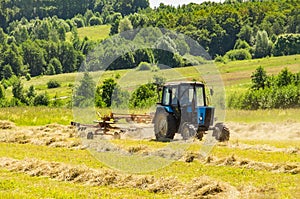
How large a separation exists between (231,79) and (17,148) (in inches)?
2125

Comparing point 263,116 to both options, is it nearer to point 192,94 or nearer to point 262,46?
point 192,94

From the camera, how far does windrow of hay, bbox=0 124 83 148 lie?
23.6 metres

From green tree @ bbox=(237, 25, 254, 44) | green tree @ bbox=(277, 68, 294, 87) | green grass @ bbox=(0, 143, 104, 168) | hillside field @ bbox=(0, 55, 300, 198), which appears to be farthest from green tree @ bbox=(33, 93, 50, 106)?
green tree @ bbox=(237, 25, 254, 44)

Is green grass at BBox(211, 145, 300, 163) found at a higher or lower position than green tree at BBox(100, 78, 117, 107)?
lower

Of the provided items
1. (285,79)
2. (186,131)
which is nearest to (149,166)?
(186,131)

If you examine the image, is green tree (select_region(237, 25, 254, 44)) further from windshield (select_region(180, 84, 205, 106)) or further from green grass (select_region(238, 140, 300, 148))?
windshield (select_region(180, 84, 205, 106))

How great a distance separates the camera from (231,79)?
7425cm

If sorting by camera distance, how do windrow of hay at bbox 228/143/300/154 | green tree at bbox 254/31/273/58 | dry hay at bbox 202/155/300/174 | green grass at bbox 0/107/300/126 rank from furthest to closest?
green tree at bbox 254/31/273/58
green grass at bbox 0/107/300/126
windrow of hay at bbox 228/143/300/154
dry hay at bbox 202/155/300/174

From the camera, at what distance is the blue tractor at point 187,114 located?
23031 mm

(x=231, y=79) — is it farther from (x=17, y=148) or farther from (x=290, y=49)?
(x=17, y=148)

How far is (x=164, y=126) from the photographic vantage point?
2356 cm

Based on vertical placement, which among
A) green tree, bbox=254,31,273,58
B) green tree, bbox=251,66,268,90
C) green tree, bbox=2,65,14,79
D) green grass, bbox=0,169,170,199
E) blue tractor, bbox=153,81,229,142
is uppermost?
green tree, bbox=254,31,273,58

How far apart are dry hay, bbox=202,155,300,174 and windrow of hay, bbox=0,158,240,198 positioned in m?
3.02

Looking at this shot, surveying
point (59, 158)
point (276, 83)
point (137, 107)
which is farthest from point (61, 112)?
point (59, 158)
